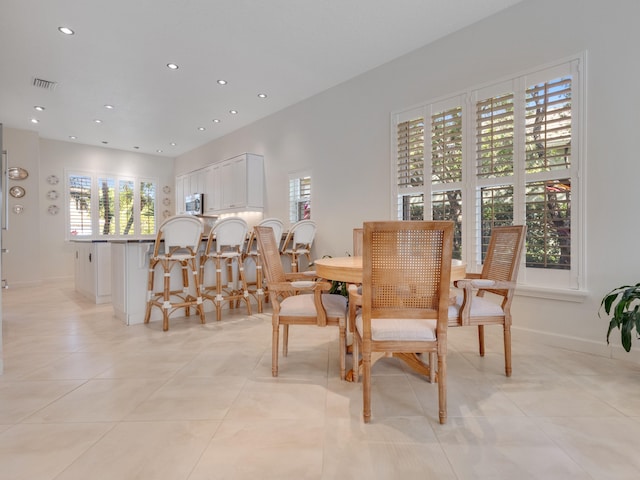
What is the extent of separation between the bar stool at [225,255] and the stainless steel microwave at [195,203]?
3.32 metres

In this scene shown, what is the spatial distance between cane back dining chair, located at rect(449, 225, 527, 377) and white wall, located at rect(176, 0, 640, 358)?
0.84m

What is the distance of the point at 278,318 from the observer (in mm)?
2158

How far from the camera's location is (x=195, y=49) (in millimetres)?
3625

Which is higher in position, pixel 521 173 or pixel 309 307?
pixel 521 173

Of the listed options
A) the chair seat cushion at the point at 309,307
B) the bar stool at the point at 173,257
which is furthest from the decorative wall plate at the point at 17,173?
the chair seat cushion at the point at 309,307

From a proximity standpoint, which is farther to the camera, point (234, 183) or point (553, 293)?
point (234, 183)

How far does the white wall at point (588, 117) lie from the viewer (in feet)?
7.87

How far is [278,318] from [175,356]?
100 centimetres

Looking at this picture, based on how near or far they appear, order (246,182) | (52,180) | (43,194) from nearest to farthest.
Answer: (246,182) → (43,194) → (52,180)

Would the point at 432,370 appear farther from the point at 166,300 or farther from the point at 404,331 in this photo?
the point at 166,300

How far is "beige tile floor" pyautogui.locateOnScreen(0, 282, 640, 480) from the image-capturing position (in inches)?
51.4

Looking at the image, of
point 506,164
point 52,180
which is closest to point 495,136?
point 506,164

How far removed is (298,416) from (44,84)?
538cm

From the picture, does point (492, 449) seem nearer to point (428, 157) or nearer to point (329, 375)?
point (329, 375)
